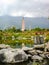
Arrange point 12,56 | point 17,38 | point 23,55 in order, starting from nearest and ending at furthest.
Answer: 1. point 12,56
2. point 23,55
3. point 17,38

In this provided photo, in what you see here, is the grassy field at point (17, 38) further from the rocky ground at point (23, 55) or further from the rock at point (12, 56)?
the rock at point (12, 56)

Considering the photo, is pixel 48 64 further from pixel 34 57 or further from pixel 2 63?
pixel 2 63

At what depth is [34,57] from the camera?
80.3 feet

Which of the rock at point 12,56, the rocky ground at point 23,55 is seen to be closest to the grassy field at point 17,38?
the rocky ground at point 23,55

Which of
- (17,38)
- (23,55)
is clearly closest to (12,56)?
(23,55)

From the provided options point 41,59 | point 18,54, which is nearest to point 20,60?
point 18,54

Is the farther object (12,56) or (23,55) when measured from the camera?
(23,55)

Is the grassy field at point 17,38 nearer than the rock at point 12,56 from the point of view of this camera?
No

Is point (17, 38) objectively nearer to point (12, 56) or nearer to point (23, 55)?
point (23, 55)

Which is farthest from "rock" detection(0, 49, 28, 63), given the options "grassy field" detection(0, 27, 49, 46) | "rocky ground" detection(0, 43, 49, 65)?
"grassy field" detection(0, 27, 49, 46)

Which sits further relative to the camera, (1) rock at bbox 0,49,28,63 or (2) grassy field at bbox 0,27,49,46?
(2) grassy field at bbox 0,27,49,46

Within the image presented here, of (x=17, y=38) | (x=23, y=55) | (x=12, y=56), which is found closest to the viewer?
(x=12, y=56)

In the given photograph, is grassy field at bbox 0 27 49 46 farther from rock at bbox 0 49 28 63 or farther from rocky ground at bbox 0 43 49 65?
rock at bbox 0 49 28 63

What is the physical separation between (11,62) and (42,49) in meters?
6.27
